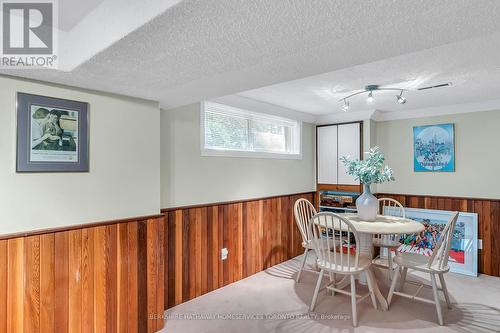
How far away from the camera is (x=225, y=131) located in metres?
3.42

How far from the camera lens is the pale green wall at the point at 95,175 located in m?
1.71

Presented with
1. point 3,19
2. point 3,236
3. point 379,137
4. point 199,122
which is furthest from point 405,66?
point 3,236

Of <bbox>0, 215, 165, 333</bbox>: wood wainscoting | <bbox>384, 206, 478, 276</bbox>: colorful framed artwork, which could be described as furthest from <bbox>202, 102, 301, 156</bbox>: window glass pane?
<bbox>384, 206, 478, 276</bbox>: colorful framed artwork

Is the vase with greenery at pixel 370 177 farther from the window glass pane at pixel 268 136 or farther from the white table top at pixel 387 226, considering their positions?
the window glass pane at pixel 268 136

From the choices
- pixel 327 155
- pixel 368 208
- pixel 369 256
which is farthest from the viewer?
pixel 327 155

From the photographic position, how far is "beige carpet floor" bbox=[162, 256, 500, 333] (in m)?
2.47

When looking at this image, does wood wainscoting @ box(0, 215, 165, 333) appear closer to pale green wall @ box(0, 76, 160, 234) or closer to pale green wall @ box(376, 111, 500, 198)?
pale green wall @ box(0, 76, 160, 234)

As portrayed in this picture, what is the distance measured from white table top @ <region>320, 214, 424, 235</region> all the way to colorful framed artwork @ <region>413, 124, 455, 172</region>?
1.34m

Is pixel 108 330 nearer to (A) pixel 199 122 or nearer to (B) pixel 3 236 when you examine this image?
(B) pixel 3 236

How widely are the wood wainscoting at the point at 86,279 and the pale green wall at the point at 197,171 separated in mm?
527

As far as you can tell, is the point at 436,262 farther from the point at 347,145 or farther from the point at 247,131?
the point at 247,131

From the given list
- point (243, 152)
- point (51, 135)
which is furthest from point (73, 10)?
point (243, 152)

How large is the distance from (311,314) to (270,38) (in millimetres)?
2432

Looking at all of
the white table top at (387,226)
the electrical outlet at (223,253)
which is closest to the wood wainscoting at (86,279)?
the electrical outlet at (223,253)
